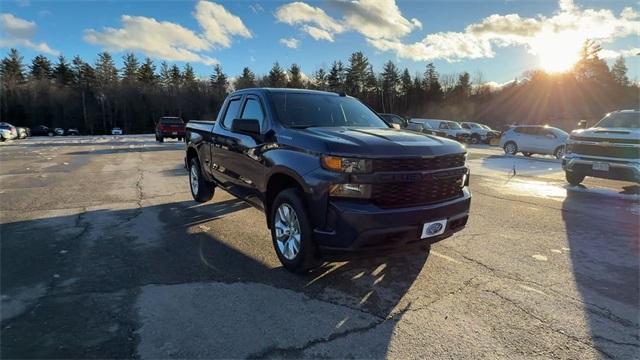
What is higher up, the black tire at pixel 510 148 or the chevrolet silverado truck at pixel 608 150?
the chevrolet silverado truck at pixel 608 150

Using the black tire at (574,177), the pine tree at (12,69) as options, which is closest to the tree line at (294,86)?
the pine tree at (12,69)

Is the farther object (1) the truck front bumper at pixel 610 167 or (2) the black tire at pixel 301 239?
(1) the truck front bumper at pixel 610 167

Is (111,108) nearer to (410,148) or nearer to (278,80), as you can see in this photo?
(278,80)

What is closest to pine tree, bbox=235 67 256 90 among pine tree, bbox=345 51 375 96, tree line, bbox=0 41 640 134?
tree line, bbox=0 41 640 134

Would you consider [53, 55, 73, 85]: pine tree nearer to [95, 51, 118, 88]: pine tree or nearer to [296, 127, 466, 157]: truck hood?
[95, 51, 118, 88]: pine tree

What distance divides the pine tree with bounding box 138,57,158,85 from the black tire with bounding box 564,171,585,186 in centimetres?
7972

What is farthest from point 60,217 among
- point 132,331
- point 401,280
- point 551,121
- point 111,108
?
point 111,108

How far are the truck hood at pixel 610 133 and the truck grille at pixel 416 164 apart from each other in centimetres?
688

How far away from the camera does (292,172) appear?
410 centimetres

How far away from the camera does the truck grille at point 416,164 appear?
3.67 m

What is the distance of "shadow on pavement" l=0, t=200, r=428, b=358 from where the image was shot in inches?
118

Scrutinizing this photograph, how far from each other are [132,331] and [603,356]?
343 centimetres

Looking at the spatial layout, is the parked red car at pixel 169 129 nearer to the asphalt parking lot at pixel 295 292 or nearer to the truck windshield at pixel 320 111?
the asphalt parking lot at pixel 295 292

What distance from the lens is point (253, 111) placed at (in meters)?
5.44
